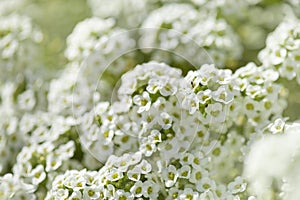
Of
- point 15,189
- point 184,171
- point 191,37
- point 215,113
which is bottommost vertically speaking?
point 15,189

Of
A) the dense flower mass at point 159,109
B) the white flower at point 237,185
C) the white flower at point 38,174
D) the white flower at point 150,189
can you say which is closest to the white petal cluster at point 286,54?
the dense flower mass at point 159,109

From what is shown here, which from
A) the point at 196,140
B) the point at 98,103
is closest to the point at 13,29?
the point at 98,103

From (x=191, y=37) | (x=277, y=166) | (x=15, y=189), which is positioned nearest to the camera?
(x=277, y=166)

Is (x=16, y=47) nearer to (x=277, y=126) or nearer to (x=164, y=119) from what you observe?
(x=164, y=119)

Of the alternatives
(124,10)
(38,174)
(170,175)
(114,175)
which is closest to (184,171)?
(170,175)

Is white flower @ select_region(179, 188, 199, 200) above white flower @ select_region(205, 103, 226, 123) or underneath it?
underneath

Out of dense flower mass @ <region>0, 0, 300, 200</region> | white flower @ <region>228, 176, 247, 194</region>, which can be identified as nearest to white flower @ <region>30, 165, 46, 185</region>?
dense flower mass @ <region>0, 0, 300, 200</region>

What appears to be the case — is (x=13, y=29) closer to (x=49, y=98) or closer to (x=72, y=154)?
(x=49, y=98)

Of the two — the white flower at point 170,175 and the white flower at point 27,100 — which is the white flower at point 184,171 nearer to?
the white flower at point 170,175

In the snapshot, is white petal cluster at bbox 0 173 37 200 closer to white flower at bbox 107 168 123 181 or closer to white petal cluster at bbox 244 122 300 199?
white flower at bbox 107 168 123 181
